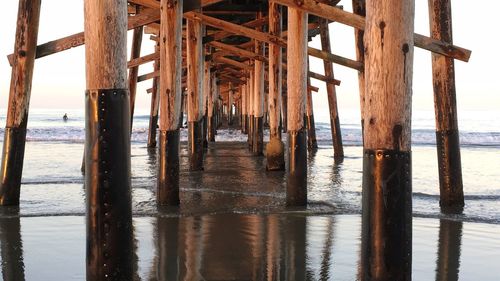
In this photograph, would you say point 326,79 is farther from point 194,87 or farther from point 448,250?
point 448,250

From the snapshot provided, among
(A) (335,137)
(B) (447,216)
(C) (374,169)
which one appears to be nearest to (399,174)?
(C) (374,169)

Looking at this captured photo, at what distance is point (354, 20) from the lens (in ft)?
15.3

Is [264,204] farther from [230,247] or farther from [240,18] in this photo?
[240,18]

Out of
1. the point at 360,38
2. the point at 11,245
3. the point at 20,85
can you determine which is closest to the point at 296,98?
the point at 20,85

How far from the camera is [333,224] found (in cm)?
485

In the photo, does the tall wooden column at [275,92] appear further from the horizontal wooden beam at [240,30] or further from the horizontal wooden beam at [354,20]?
the horizontal wooden beam at [354,20]

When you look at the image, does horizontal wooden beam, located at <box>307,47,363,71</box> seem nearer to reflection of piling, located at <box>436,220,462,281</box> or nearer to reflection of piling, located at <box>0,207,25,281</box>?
reflection of piling, located at <box>436,220,462,281</box>

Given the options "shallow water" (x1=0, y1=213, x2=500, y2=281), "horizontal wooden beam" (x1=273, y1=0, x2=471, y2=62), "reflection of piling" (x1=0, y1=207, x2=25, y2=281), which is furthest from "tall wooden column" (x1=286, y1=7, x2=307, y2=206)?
"reflection of piling" (x1=0, y1=207, x2=25, y2=281)

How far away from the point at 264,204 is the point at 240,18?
7.05 m

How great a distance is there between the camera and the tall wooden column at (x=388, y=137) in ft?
8.56

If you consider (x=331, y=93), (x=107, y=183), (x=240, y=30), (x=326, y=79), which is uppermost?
(x=240, y=30)

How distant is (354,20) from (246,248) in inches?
82.5

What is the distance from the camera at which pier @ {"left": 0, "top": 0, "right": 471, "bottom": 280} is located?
2.65m

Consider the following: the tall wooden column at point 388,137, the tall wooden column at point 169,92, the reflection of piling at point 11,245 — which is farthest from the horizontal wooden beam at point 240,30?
the tall wooden column at point 388,137
